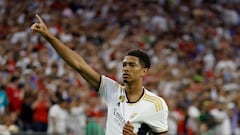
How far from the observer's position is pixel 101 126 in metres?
13.3

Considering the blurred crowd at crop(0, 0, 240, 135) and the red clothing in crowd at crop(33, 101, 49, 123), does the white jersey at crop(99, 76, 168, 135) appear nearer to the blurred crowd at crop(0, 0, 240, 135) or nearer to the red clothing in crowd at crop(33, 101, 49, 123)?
the blurred crowd at crop(0, 0, 240, 135)

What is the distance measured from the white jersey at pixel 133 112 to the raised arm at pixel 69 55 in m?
0.14

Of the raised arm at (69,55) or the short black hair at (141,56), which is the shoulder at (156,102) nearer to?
the short black hair at (141,56)

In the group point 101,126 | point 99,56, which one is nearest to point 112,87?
point 101,126

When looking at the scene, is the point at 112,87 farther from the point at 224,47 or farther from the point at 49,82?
the point at 224,47

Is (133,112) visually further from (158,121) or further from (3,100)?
(3,100)

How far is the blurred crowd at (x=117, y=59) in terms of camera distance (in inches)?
553

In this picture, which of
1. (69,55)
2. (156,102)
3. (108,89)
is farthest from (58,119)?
(69,55)

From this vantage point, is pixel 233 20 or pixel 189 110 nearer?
pixel 189 110

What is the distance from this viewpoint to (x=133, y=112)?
7.25 meters

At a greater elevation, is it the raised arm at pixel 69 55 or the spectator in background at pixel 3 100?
the spectator in background at pixel 3 100

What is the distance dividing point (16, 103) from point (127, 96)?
6.83 metres

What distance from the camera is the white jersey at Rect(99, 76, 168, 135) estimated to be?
721 centimetres

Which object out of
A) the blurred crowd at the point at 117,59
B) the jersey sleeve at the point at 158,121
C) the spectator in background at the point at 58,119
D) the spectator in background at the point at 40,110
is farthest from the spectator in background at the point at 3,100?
the jersey sleeve at the point at 158,121
